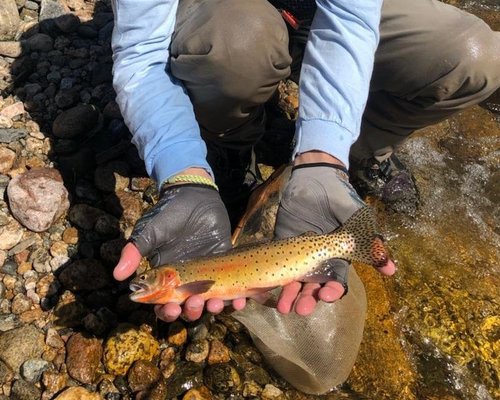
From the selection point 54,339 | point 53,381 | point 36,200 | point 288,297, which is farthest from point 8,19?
point 288,297

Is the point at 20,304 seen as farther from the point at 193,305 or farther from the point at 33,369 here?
the point at 193,305

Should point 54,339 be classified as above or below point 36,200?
below

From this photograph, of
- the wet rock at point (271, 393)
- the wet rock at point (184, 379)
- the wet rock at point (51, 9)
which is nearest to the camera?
the wet rock at point (184, 379)

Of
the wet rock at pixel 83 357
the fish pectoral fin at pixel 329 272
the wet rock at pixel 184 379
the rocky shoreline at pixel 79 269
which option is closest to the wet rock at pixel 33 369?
the rocky shoreline at pixel 79 269

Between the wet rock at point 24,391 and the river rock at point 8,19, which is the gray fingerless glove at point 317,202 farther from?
the river rock at point 8,19

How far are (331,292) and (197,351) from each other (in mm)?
1095

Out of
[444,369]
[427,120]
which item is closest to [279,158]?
[427,120]

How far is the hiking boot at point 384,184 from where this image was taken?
174 inches

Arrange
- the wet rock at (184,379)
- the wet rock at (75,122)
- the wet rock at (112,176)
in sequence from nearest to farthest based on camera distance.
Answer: the wet rock at (184,379), the wet rock at (112,176), the wet rock at (75,122)

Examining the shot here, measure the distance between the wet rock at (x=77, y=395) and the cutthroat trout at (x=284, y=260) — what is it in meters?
0.88

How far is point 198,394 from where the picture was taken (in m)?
3.09

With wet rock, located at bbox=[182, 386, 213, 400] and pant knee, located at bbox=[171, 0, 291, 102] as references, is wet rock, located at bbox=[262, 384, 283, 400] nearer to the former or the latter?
wet rock, located at bbox=[182, 386, 213, 400]

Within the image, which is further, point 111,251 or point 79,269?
point 111,251

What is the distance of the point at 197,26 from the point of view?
3.08 meters
